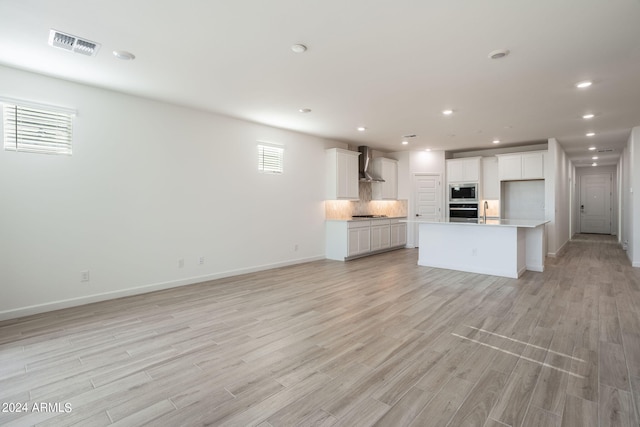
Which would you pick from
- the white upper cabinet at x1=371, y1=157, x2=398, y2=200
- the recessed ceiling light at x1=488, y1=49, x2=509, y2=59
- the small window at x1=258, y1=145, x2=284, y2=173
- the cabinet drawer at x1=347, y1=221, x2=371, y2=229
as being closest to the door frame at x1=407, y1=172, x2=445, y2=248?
the white upper cabinet at x1=371, y1=157, x2=398, y2=200

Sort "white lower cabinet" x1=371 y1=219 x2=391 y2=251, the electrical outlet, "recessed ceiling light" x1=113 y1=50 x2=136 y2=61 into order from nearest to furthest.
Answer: "recessed ceiling light" x1=113 y1=50 x2=136 y2=61 → the electrical outlet → "white lower cabinet" x1=371 y1=219 x2=391 y2=251

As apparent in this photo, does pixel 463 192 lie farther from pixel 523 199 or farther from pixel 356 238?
pixel 356 238

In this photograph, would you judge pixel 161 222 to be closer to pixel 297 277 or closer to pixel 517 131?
pixel 297 277

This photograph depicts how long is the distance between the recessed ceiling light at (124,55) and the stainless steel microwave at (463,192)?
8.17m

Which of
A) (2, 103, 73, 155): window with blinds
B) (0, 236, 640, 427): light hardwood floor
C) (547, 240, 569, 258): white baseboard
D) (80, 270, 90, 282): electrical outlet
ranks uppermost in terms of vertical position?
(2, 103, 73, 155): window with blinds

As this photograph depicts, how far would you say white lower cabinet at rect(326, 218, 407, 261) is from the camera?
23.6 ft

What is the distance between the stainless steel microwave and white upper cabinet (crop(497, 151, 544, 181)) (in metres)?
0.73

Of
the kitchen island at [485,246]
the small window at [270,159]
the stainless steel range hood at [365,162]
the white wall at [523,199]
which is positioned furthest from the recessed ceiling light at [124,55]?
the white wall at [523,199]

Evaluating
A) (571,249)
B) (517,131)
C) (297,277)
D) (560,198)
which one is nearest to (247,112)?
(297,277)

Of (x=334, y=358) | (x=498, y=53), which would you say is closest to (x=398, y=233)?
(x=498, y=53)

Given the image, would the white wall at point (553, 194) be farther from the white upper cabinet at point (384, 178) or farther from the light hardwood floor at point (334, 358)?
the white upper cabinet at point (384, 178)

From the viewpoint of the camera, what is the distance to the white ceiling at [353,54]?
247cm

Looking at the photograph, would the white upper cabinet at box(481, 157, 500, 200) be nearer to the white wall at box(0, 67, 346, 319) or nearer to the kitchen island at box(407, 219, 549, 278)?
the kitchen island at box(407, 219, 549, 278)

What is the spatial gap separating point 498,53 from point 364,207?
584 cm
